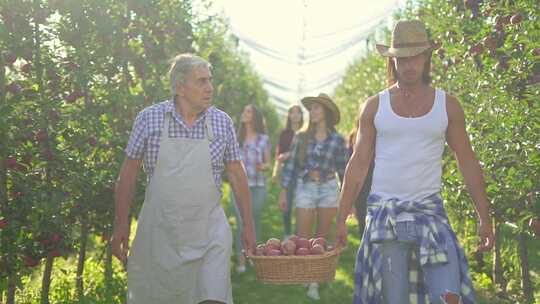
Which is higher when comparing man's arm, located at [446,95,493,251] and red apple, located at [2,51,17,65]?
red apple, located at [2,51,17,65]

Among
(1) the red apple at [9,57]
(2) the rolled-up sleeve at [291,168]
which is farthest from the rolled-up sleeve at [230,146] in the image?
(2) the rolled-up sleeve at [291,168]

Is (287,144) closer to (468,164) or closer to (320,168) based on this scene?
→ (320,168)

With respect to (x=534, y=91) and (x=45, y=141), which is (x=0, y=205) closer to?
(x=45, y=141)

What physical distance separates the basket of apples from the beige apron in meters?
0.31

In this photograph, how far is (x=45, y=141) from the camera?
627 cm

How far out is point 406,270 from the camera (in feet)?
14.0

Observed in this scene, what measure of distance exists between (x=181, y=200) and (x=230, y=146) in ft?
1.46

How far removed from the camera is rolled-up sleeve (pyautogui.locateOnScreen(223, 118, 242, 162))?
4801mm

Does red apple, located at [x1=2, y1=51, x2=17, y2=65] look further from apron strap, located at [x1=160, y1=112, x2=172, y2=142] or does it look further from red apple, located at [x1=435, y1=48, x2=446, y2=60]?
red apple, located at [x1=435, y1=48, x2=446, y2=60]

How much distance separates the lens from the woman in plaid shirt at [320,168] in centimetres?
832

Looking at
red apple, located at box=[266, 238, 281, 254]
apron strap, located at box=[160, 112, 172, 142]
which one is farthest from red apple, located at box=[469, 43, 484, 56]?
apron strap, located at box=[160, 112, 172, 142]

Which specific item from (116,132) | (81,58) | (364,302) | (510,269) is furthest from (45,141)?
(510,269)

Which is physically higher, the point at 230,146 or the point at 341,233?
the point at 230,146

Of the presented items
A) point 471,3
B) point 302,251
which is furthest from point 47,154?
point 471,3
